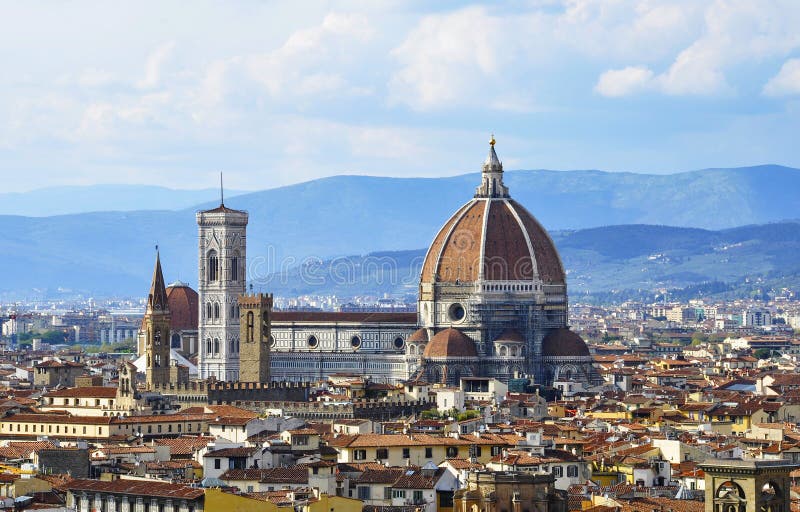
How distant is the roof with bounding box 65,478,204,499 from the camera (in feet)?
162

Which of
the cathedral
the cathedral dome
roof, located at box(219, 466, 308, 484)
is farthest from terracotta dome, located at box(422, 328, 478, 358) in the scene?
roof, located at box(219, 466, 308, 484)

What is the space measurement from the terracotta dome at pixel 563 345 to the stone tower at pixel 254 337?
15.1 m

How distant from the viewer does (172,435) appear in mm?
78250

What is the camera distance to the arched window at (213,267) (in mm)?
137125

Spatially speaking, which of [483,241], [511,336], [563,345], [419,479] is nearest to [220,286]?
[483,241]

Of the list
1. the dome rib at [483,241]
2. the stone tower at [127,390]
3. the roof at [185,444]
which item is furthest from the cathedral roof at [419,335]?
the roof at [185,444]

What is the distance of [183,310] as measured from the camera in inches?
5807

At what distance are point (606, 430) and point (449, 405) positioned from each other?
72.7ft

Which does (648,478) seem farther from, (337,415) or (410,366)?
(410,366)

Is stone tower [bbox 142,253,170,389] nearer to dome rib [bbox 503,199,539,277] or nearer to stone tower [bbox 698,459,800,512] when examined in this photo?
dome rib [bbox 503,199,539,277]

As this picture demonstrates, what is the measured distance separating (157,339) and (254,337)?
8695 millimetres

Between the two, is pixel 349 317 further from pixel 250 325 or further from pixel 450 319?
pixel 250 325

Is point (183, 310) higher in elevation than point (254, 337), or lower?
higher

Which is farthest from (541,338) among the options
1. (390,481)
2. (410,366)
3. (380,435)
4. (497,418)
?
(390,481)
